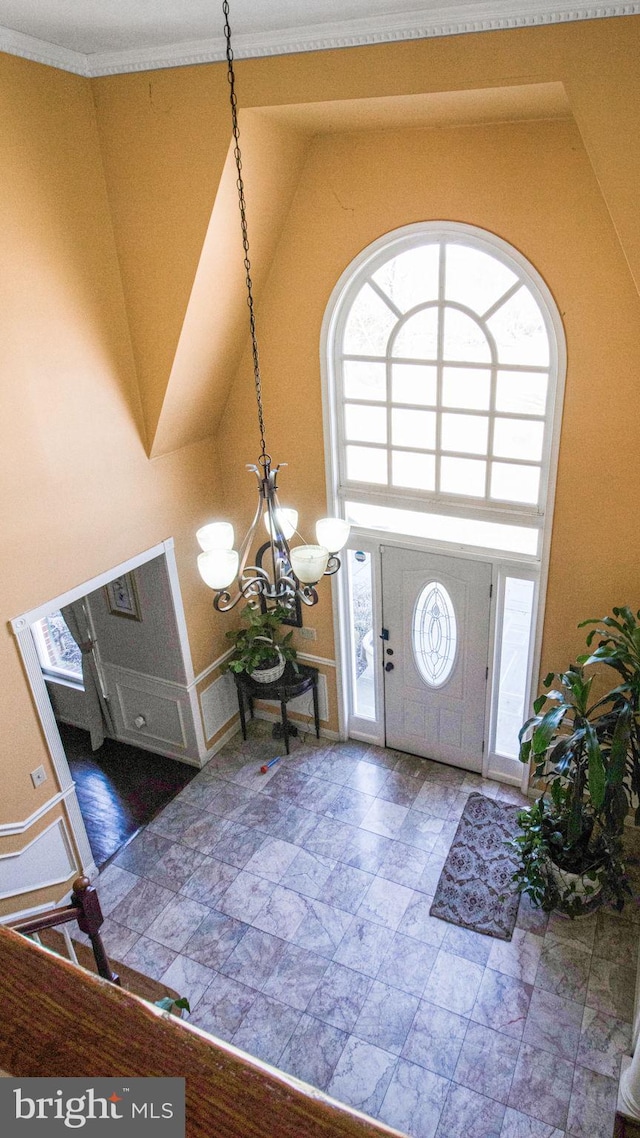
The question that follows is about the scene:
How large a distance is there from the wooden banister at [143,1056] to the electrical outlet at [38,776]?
4.13m

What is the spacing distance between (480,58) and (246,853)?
490 centimetres

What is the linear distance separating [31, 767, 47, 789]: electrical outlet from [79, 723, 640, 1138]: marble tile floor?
3.44 ft

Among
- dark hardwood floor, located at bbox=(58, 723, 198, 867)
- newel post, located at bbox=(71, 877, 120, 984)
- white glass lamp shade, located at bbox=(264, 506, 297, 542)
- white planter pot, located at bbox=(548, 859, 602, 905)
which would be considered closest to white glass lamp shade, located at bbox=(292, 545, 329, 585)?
white glass lamp shade, located at bbox=(264, 506, 297, 542)

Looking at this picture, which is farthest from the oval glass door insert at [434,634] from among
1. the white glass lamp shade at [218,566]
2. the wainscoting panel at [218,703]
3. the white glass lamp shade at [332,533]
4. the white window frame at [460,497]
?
the white glass lamp shade at [218,566]

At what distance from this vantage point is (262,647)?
5.89 metres

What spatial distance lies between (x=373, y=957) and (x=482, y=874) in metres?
0.96

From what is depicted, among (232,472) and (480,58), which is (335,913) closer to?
(232,472)

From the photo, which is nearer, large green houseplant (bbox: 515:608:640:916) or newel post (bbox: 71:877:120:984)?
newel post (bbox: 71:877:120:984)

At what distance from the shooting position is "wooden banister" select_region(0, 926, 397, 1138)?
21.3 inches

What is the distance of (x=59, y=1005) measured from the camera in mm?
632

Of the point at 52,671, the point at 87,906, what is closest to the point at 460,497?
the point at 87,906

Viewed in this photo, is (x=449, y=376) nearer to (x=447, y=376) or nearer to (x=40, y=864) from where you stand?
(x=447, y=376)

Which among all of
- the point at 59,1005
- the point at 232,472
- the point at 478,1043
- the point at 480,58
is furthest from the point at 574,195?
the point at 478,1043

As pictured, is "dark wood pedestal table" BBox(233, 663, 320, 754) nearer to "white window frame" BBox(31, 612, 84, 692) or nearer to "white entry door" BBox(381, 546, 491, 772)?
"white entry door" BBox(381, 546, 491, 772)
